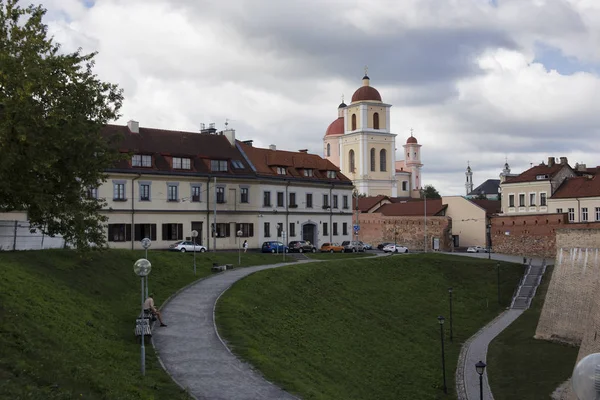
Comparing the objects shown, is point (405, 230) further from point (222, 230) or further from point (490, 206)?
point (222, 230)

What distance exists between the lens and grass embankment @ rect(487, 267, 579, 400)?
31.2 m

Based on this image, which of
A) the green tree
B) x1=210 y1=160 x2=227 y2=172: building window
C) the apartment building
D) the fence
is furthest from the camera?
the green tree

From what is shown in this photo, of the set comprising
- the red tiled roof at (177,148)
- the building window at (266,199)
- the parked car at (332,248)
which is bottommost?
the parked car at (332,248)

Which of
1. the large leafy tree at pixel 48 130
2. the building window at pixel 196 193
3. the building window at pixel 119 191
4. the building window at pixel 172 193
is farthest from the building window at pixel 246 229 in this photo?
the large leafy tree at pixel 48 130

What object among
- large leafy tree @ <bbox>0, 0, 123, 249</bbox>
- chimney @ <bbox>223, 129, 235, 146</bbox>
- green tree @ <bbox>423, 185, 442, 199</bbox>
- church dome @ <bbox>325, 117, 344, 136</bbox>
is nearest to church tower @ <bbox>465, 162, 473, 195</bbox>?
green tree @ <bbox>423, 185, 442, 199</bbox>

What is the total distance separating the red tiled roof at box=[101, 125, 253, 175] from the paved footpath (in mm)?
26607

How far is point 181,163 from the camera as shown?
5778 cm

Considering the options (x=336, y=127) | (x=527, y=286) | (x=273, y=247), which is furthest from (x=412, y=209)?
(x=336, y=127)

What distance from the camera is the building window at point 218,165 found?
196ft

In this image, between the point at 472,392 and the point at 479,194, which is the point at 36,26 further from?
the point at 479,194

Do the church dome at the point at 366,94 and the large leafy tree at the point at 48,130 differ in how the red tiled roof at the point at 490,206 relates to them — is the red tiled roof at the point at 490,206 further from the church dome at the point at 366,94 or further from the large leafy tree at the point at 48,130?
the large leafy tree at the point at 48,130

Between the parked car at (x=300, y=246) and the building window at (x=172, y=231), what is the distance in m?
10.4

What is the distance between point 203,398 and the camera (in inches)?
745

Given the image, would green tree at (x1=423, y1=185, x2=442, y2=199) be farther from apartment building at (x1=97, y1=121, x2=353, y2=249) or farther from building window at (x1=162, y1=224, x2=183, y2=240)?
building window at (x1=162, y1=224, x2=183, y2=240)
